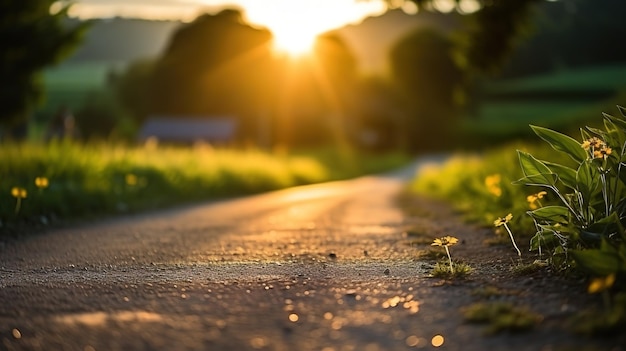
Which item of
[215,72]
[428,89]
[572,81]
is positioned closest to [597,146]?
[215,72]

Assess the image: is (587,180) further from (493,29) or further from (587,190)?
(493,29)

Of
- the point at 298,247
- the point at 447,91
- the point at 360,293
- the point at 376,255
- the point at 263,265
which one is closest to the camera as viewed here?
the point at 360,293

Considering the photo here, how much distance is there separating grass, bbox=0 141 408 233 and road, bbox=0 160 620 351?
2097 mm

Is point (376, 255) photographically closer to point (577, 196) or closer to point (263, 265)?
point (263, 265)

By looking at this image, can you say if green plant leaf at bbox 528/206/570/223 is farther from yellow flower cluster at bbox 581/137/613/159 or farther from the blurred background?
the blurred background

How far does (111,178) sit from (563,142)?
10.1 metres

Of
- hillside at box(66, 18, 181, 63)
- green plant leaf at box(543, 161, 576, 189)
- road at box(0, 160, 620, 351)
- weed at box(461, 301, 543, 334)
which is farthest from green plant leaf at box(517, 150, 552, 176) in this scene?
hillside at box(66, 18, 181, 63)

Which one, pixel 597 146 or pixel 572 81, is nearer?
pixel 597 146

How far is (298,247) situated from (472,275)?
7.79ft

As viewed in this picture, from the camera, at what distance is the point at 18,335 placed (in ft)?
12.5

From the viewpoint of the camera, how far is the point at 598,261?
4230mm

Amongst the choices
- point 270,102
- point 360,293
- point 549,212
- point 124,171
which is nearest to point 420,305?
point 360,293

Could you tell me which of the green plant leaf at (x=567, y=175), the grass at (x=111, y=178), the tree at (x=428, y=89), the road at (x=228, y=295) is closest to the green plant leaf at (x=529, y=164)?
the green plant leaf at (x=567, y=175)

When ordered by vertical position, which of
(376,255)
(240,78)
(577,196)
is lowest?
(376,255)
